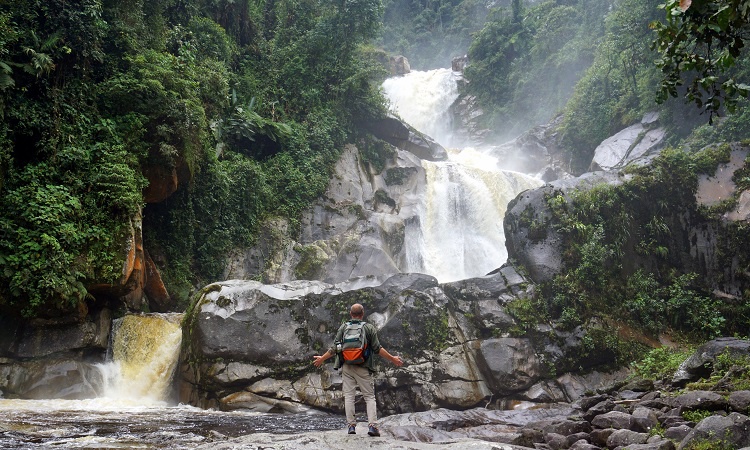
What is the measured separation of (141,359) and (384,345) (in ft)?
18.8

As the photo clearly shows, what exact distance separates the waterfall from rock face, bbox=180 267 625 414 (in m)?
0.65

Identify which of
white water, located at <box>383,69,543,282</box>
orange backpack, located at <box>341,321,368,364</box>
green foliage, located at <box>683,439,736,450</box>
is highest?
white water, located at <box>383,69,543,282</box>

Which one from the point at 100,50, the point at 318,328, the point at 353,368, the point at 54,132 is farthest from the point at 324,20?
the point at 353,368

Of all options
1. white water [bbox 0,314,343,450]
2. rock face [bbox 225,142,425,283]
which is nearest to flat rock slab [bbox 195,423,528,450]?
white water [bbox 0,314,343,450]

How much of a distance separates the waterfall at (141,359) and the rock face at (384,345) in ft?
2.12

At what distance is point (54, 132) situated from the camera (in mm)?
11227

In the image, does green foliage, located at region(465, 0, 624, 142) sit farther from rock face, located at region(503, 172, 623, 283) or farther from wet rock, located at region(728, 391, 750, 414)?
wet rock, located at region(728, 391, 750, 414)

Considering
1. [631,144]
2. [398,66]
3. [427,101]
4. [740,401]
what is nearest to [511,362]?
[740,401]

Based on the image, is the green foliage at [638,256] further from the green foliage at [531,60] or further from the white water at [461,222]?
the green foliage at [531,60]

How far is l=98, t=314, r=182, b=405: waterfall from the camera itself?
36.3 ft

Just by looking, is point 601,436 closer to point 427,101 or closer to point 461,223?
point 461,223

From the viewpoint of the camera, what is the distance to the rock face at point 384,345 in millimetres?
11062

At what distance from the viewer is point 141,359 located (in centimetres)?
1156

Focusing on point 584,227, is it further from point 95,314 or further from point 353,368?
point 95,314
